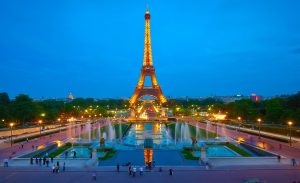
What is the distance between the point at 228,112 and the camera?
5675cm

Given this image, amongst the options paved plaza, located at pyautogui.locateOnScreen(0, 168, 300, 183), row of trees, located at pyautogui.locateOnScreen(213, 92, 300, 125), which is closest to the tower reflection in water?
paved plaza, located at pyautogui.locateOnScreen(0, 168, 300, 183)

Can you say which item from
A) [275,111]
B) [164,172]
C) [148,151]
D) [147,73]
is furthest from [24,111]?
[147,73]

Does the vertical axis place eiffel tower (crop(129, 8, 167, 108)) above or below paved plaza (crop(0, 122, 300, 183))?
above

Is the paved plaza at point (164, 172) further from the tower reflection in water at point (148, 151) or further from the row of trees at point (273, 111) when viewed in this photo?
the row of trees at point (273, 111)

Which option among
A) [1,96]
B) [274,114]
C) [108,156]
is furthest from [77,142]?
[1,96]

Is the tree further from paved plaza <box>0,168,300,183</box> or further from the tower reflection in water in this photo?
paved plaza <box>0,168,300,183</box>

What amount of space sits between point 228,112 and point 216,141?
30089 mm

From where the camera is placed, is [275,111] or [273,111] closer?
[275,111]

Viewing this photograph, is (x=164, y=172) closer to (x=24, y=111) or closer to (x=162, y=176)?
(x=162, y=176)

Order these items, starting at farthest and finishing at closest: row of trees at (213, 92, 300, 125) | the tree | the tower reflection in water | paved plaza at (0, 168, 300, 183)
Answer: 1. the tree
2. row of trees at (213, 92, 300, 125)
3. the tower reflection in water
4. paved plaza at (0, 168, 300, 183)

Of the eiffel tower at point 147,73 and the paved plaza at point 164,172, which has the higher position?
the eiffel tower at point 147,73

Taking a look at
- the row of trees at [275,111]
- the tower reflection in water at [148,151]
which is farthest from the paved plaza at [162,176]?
the row of trees at [275,111]

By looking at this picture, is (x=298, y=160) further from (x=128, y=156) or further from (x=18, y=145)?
(x=18, y=145)

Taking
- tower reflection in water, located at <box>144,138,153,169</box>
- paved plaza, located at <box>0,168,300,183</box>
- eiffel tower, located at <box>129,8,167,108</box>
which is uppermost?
eiffel tower, located at <box>129,8,167,108</box>
